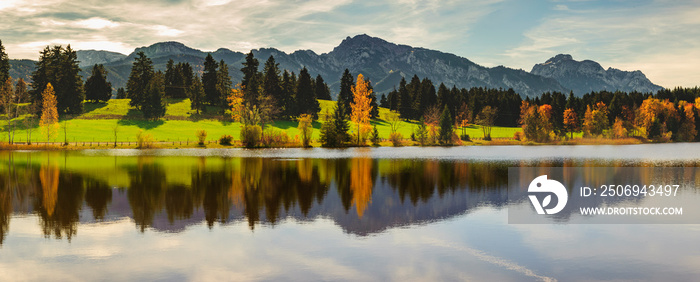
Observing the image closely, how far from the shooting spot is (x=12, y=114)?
12862 cm

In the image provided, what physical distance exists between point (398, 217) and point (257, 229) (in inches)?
310

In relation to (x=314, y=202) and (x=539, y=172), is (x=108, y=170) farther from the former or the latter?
(x=539, y=172)

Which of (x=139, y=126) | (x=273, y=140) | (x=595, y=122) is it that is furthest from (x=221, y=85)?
(x=595, y=122)

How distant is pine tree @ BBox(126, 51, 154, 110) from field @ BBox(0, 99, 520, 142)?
337 cm

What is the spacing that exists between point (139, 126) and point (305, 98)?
50.3m

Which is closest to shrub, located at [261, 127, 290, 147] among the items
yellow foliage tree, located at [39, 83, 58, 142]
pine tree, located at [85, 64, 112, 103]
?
yellow foliage tree, located at [39, 83, 58, 142]

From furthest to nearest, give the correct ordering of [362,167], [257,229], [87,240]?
[362,167]
[257,229]
[87,240]

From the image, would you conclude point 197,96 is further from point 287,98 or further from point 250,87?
point 287,98

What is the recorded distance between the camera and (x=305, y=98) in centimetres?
15288

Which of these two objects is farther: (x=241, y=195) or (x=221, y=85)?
(x=221, y=85)

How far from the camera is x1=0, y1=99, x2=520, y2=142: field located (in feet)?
371

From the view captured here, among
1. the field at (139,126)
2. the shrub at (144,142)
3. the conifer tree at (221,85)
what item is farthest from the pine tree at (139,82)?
the shrub at (144,142)

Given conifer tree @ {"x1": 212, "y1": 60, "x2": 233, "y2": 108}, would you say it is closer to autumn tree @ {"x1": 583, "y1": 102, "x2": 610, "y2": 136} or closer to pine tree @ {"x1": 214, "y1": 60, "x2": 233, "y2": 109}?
pine tree @ {"x1": 214, "y1": 60, "x2": 233, "y2": 109}

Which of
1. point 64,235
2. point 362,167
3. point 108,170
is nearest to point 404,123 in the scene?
point 362,167
